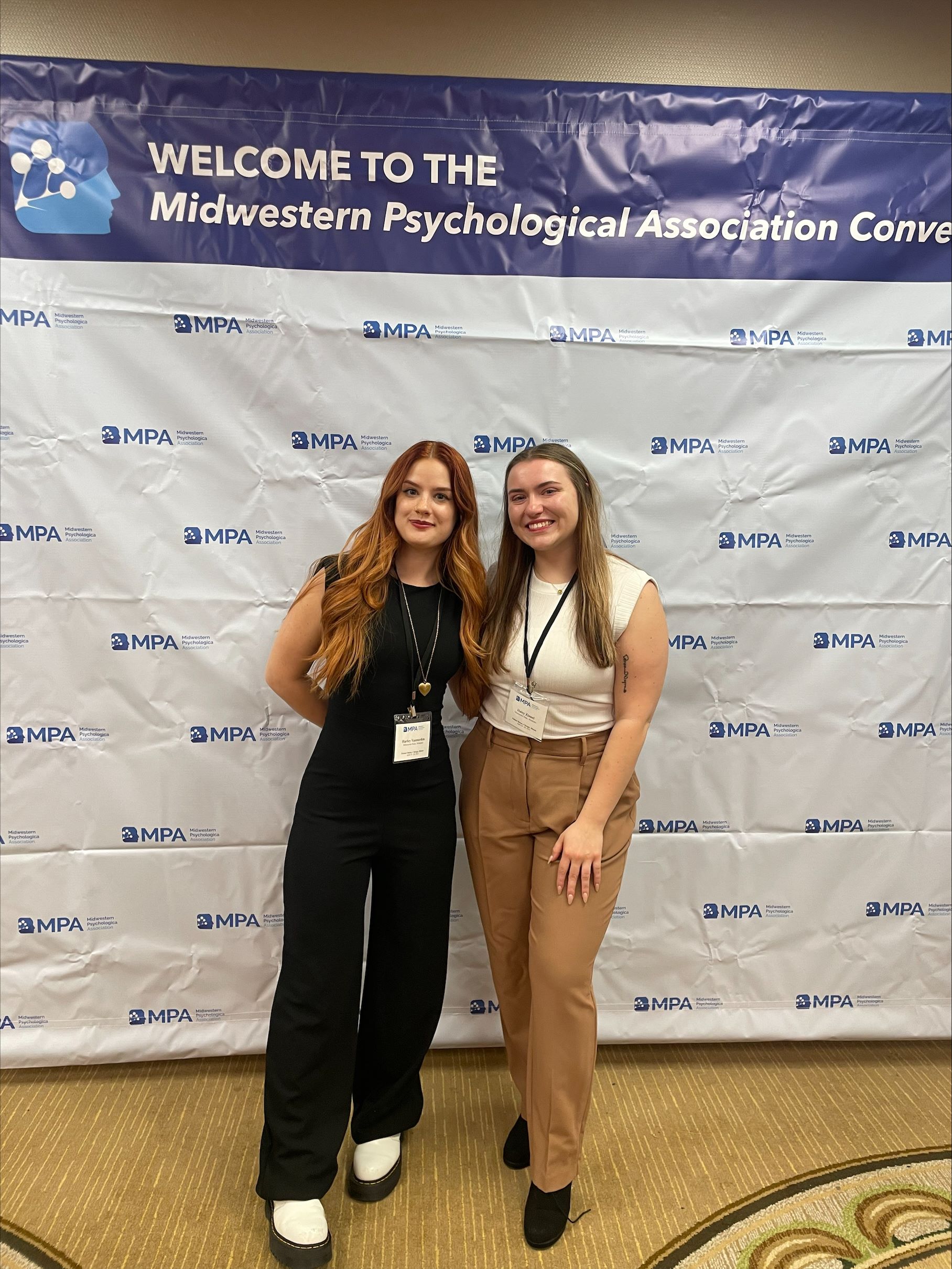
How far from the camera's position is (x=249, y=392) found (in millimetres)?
2211

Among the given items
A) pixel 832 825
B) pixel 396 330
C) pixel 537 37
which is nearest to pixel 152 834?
pixel 396 330

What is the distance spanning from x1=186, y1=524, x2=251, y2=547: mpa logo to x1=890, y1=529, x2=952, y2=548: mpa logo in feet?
6.07

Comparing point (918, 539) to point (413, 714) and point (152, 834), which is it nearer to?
point (413, 714)

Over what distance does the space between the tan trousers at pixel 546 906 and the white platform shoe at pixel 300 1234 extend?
1.59 ft

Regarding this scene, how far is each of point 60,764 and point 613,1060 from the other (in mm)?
1871

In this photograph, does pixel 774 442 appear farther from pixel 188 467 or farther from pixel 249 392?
pixel 188 467

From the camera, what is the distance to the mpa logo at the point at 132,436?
2.20m

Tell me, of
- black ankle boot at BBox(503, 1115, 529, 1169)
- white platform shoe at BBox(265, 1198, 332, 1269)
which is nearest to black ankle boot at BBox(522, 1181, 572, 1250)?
black ankle boot at BBox(503, 1115, 529, 1169)

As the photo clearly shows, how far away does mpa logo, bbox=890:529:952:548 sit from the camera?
2.36 m

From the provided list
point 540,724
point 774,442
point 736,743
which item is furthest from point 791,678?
point 540,724

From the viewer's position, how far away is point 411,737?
5.94ft

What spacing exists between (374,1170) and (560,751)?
3.67ft

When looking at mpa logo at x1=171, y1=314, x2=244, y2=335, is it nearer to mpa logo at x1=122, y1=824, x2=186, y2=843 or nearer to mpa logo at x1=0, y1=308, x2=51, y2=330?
mpa logo at x1=0, y1=308, x2=51, y2=330

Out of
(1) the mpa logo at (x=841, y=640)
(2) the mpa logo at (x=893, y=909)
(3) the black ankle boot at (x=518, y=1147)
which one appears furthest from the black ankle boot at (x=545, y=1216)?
(1) the mpa logo at (x=841, y=640)
